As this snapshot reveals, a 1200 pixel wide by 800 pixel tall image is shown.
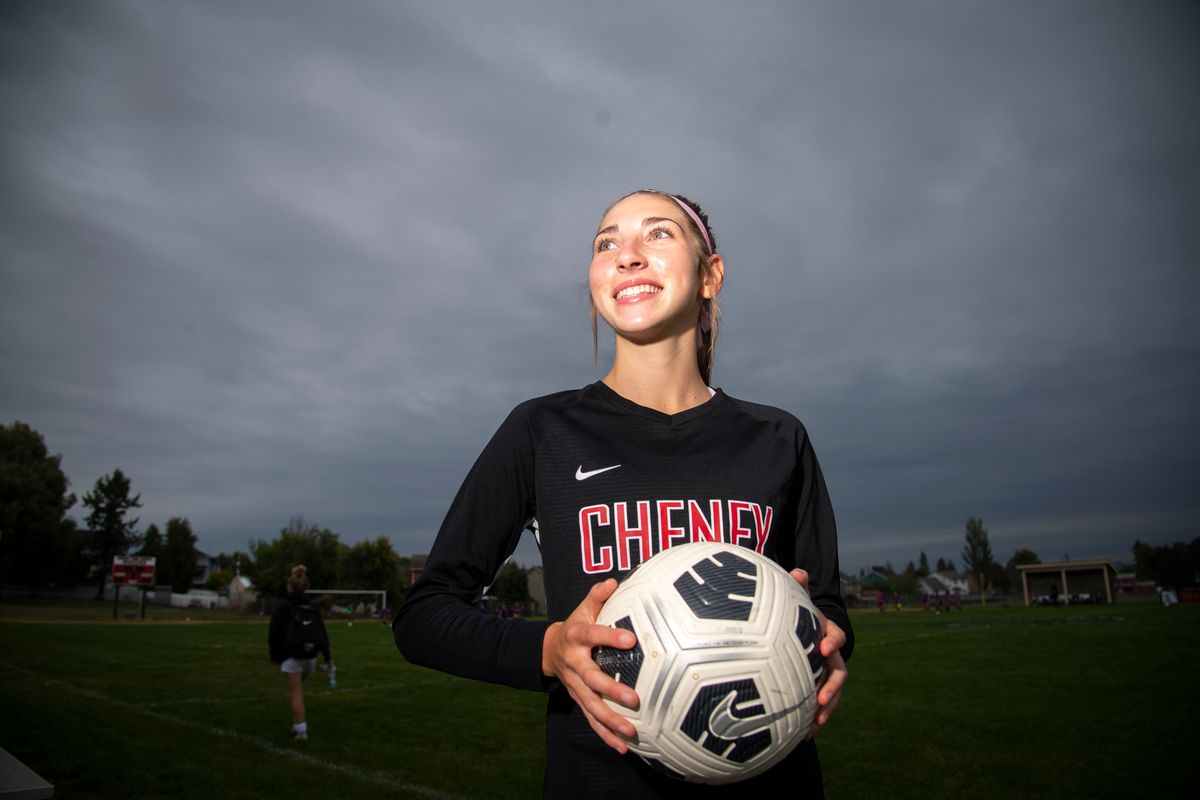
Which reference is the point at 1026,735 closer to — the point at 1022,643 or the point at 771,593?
the point at 771,593

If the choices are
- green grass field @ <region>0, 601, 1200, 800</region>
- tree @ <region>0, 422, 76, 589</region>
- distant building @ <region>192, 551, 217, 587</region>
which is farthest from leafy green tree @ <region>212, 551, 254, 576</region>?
green grass field @ <region>0, 601, 1200, 800</region>

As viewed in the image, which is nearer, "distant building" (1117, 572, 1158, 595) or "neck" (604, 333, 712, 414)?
"neck" (604, 333, 712, 414)

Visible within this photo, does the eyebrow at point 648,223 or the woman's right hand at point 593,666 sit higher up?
the eyebrow at point 648,223

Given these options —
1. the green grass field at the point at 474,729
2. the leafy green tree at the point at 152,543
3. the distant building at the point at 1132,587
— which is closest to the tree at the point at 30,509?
the leafy green tree at the point at 152,543

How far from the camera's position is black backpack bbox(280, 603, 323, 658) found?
11336 millimetres

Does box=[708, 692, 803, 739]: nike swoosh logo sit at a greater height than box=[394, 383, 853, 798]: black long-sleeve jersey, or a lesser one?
lesser

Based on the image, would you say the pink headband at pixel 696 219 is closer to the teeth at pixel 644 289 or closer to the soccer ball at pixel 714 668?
the teeth at pixel 644 289

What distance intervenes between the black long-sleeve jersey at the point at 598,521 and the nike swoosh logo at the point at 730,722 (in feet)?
1.27

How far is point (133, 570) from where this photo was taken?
47375mm

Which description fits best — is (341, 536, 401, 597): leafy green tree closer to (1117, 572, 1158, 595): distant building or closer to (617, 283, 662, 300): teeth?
(617, 283, 662, 300): teeth

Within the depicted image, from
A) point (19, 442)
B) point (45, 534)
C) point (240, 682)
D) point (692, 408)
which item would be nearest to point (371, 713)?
point (240, 682)

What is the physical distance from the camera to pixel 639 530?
205cm

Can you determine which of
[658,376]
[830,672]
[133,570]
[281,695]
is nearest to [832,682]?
[830,672]

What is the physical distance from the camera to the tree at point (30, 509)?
188 feet
